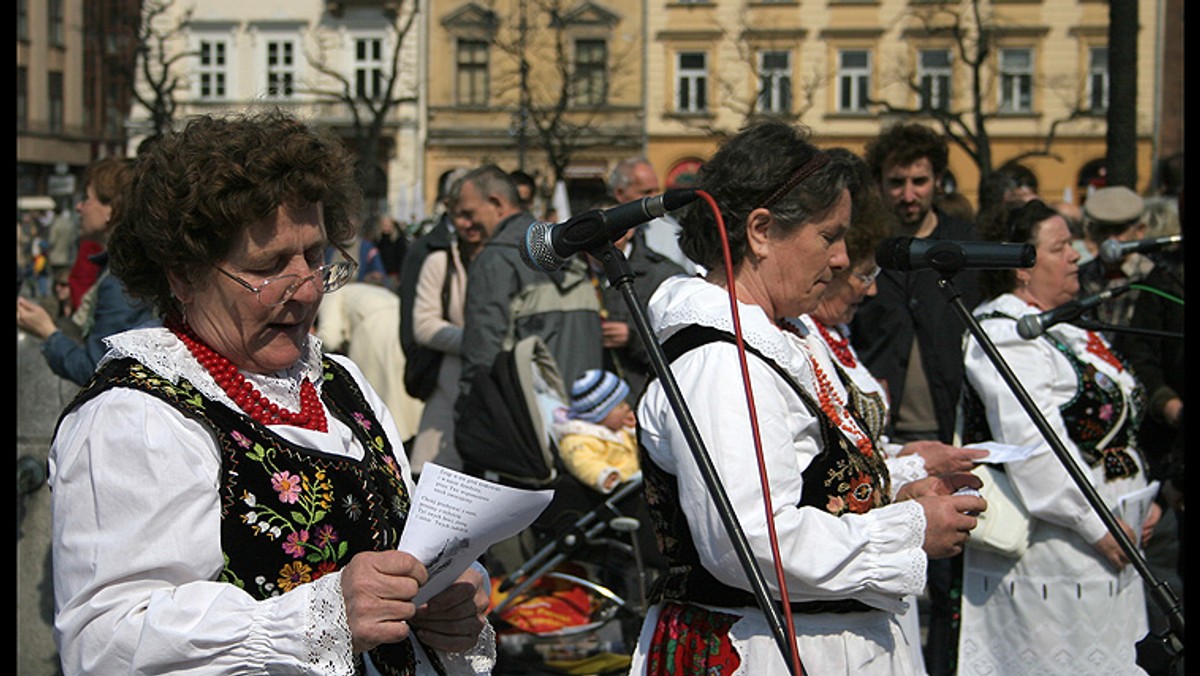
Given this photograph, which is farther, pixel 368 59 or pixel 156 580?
pixel 368 59

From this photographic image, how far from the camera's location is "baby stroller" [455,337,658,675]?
5.41 meters

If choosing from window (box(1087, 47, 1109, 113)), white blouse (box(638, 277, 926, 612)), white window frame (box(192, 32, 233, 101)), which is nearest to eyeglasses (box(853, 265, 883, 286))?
white blouse (box(638, 277, 926, 612))

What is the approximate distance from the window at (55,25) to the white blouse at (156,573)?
47231mm

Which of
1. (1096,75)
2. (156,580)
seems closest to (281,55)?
(1096,75)

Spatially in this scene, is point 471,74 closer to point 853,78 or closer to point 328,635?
point 853,78

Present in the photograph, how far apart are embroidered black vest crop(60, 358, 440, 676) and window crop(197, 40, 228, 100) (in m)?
37.6

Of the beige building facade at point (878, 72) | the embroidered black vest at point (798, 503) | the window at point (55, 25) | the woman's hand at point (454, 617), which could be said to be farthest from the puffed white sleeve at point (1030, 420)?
the window at point (55, 25)

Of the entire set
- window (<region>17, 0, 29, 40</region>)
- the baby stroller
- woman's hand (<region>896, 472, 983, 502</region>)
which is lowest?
the baby stroller

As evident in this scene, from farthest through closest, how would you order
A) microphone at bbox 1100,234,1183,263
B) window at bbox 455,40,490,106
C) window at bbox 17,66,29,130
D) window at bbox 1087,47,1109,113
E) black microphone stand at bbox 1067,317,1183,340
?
window at bbox 17,66,29,130 → window at bbox 455,40,490,106 → window at bbox 1087,47,1109,113 → microphone at bbox 1100,234,1183,263 → black microphone stand at bbox 1067,317,1183,340

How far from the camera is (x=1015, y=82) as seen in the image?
115 ft

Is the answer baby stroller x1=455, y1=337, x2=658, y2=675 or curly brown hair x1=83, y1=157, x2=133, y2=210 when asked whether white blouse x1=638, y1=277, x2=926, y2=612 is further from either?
curly brown hair x1=83, y1=157, x2=133, y2=210

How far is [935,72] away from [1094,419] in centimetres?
3236

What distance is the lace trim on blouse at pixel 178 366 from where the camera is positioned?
7.18 ft

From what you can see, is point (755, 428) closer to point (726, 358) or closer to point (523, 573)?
point (726, 358)
